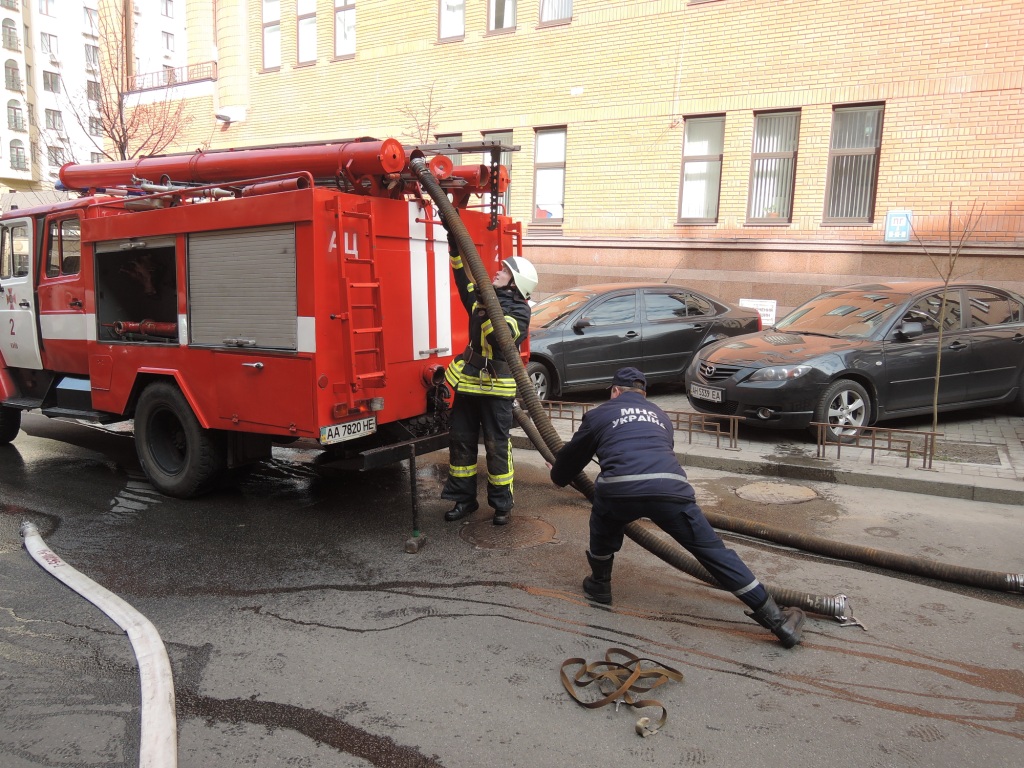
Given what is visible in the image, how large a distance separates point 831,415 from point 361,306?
498 cm

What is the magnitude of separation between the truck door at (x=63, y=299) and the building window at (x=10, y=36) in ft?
184

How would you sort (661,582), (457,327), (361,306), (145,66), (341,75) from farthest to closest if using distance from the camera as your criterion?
(145,66) < (341,75) < (457,327) < (361,306) < (661,582)

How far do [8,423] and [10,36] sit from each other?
2236 inches

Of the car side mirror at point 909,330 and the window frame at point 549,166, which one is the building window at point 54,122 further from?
the car side mirror at point 909,330

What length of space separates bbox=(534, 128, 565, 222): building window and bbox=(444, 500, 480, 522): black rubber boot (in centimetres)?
1107

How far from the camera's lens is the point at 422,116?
17203 millimetres

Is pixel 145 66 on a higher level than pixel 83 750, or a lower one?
higher

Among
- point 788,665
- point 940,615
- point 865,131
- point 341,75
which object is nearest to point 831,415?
point 940,615

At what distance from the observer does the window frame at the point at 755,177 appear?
13.4m

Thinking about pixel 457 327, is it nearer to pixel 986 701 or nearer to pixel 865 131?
pixel 986 701

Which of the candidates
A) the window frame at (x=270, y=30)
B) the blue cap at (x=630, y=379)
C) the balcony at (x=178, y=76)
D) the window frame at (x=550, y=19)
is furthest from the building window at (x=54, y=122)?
the blue cap at (x=630, y=379)

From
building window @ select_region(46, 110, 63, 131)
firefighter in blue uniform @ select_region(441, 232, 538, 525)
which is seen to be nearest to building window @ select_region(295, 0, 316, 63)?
building window @ select_region(46, 110, 63, 131)

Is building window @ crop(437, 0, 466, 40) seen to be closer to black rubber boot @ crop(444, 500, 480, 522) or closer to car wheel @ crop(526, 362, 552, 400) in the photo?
car wheel @ crop(526, 362, 552, 400)

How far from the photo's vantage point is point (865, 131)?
508 inches
